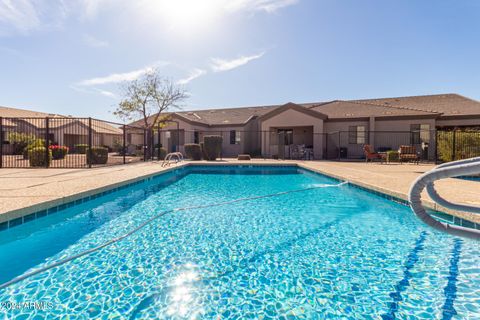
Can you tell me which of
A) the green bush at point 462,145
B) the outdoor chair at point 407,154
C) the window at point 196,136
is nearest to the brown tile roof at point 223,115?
the window at point 196,136

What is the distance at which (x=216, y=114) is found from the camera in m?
23.9

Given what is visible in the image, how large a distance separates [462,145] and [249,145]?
13.9 meters

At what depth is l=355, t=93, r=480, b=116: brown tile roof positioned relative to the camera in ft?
51.6

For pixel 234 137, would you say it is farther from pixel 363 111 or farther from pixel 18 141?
pixel 18 141

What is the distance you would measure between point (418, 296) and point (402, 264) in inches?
24.5

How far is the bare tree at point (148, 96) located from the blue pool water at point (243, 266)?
53.4ft

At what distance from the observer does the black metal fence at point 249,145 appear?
36.2 ft

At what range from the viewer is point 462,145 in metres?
11.3

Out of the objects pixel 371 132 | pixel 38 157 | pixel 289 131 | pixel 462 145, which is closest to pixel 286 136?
pixel 289 131

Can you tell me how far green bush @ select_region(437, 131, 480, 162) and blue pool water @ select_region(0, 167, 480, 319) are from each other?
976 cm

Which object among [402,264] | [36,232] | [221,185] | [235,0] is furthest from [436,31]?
[36,232]

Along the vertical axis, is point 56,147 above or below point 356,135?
below

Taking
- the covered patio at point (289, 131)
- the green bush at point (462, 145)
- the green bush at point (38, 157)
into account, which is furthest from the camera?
the covered patio at point (289, 131)

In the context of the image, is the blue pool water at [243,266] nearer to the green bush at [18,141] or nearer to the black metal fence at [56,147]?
the black metal fence at [56,147]
